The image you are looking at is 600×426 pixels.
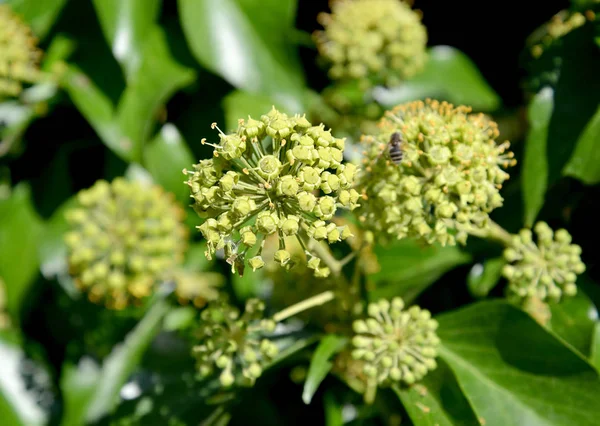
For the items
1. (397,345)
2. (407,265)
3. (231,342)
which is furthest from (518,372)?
(231,342)

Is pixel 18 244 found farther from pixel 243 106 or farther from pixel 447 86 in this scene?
pixel 447 86

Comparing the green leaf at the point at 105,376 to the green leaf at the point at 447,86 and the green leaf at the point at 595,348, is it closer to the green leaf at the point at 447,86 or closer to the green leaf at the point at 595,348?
the green leaf at the point at 447,86

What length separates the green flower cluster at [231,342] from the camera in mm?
1526

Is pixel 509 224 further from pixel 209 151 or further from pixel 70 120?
pixel 70 120

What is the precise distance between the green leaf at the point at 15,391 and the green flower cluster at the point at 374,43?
193cm

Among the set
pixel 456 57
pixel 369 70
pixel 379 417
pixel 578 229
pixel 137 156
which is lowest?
pixel 379 417

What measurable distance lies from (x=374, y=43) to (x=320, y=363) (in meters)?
1.29

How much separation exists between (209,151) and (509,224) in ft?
4.03

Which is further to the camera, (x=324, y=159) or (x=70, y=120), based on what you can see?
(x=70, y=120)

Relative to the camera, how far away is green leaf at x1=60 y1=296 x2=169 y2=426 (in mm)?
2229

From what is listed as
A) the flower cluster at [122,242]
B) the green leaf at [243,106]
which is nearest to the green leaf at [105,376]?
the flower cluster at [122,242]

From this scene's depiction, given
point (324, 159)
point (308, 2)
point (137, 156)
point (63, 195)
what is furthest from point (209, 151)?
point (324, 159)

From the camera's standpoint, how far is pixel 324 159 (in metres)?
1.22

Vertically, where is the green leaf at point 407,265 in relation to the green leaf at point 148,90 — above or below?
below
